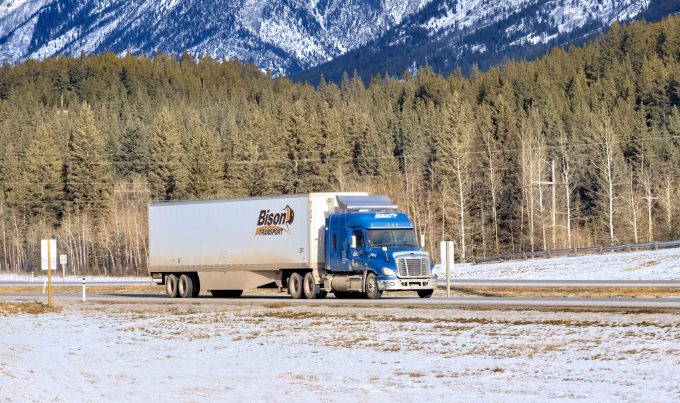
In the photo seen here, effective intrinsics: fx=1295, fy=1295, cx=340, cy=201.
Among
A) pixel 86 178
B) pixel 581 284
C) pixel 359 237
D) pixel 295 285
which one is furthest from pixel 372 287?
pixel 86 178

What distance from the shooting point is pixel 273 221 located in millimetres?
50062

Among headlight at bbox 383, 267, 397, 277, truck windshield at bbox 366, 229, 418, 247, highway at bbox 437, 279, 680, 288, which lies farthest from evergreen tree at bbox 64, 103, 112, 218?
Result: headlight at bbox 383, 267, 397, 277

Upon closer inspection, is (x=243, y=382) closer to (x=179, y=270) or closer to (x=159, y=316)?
(x=159, y=316)

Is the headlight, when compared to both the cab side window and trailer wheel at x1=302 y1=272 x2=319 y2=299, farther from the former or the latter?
trailer wheel at x1=302 y1=272 x2=319 y2=299

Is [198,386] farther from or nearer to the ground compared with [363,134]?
nearer to the ground

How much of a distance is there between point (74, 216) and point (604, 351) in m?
122

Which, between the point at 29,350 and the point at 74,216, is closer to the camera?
the point at 29,350

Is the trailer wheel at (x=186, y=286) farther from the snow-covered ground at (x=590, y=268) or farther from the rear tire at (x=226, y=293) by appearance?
the snow-covered ground at (x=590, y=268)

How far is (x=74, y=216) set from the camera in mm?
143625

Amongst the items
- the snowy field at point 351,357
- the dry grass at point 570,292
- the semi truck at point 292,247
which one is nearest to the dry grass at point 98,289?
the semi truck at point 292,247

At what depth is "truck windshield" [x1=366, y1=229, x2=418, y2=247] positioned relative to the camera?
46375 mm

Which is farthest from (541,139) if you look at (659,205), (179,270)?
(179,270)

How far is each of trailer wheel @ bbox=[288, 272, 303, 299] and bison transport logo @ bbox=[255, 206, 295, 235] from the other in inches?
69.5

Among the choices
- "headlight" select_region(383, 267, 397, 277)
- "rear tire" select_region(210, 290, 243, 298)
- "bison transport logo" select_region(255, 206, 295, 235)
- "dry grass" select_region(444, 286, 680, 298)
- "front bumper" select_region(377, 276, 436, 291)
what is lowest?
"dry grass" select_region(444, 286, 680, 298)
